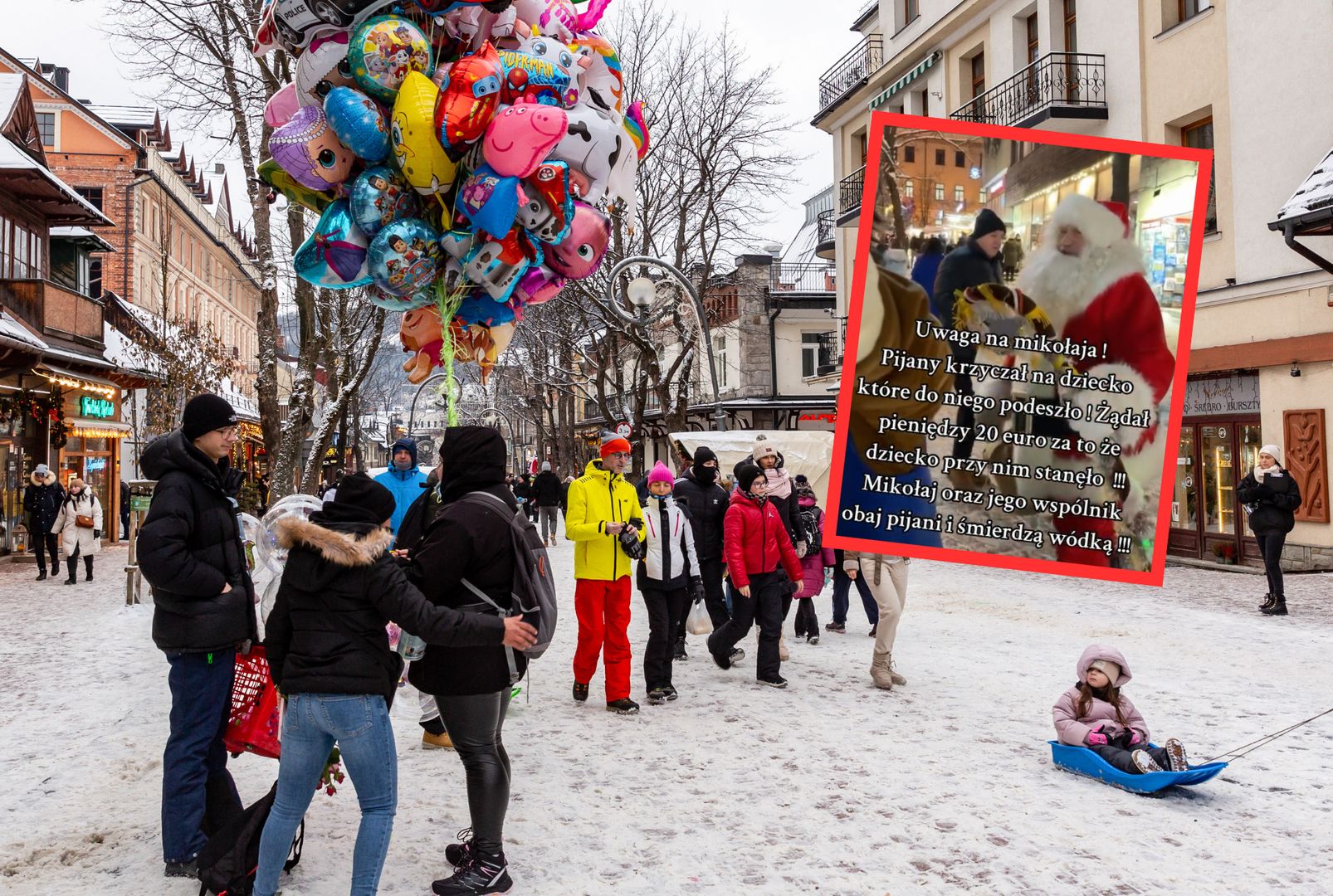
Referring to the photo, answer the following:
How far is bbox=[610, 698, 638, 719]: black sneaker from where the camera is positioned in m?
7.18

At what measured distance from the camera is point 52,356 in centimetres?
1867

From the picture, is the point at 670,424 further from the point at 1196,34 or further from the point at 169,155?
the point at 169,155

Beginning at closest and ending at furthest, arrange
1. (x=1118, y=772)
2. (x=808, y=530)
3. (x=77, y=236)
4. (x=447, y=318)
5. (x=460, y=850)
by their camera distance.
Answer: (x=460, y=850) < (x=1118, y=772) < (x=447, y=318) < (x=808, y=530) < (x=77, y=236)

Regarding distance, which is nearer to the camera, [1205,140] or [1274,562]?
[1274,562]

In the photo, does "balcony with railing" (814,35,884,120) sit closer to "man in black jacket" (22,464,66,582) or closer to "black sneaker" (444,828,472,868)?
"man in black jacket" (22,464,66,582)

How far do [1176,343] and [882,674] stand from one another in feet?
16.2

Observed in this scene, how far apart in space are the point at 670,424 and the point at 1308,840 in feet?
73.3

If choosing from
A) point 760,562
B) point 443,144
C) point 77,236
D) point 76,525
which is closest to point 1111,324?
point 443,144

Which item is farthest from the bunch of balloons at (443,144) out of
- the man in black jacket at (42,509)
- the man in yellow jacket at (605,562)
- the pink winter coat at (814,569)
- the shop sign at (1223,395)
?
the man in black jacket at (42,509)

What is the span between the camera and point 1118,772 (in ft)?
17.5

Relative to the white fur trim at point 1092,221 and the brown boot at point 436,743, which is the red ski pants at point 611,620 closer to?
the brown boot at point 436,743

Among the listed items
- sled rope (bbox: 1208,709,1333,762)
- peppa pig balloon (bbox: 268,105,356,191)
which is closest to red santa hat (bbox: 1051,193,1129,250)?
sled rope (bbox: 1208,709,1333,762)

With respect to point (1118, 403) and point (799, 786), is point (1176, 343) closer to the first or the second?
point (1118, 403)

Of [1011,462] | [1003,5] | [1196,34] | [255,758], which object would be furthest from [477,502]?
[1003,5]
